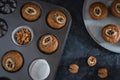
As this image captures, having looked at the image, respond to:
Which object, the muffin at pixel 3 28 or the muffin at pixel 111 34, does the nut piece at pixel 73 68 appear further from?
the muffin at pixel 3 28

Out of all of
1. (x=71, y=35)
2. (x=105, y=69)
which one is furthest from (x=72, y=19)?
(x=105, y=69)

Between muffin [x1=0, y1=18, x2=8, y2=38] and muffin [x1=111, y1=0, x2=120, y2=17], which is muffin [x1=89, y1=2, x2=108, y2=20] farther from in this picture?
muffin [x1=0, y1=18, x2=8, y2=38]

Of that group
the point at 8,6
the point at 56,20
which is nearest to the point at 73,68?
the point at 56,20

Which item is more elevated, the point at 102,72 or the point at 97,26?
the point at 97,26

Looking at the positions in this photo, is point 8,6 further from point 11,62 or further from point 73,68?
point 73,68

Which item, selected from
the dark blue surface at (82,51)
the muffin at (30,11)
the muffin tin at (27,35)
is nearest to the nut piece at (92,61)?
the dark blue surface at (82,51)

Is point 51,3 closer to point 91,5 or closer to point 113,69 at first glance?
point 91,5

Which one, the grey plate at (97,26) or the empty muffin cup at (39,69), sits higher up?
the grey plate at (97,26)
